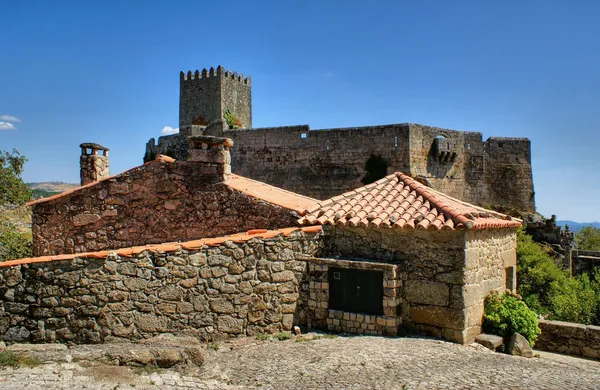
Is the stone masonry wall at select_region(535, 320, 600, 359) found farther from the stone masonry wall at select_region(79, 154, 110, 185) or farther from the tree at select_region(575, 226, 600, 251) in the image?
the tree at select_region(575, 226, 600, 251)

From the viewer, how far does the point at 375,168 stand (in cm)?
2367

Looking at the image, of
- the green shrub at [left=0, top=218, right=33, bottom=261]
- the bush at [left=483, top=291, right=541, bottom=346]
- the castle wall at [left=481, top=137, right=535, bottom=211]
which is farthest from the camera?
the castle wall at [left=481, top=137, right=535, bottom=211]

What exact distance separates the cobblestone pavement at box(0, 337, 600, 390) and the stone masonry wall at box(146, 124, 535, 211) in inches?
666

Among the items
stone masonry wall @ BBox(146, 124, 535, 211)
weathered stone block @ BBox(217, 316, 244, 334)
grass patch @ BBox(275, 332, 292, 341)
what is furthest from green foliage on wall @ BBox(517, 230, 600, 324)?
weathered stone block @ BBox(217, 316, 244, 334)

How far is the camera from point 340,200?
31.8 feet

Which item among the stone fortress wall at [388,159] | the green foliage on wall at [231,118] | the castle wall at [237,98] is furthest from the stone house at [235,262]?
the castle wall at [237,98]

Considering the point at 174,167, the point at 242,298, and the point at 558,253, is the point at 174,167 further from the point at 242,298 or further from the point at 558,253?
the point at 558,253

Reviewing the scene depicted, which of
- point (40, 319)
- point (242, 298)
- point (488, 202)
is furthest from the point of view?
point (488, 202)

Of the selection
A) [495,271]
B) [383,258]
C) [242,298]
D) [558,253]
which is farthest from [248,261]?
[558,253]

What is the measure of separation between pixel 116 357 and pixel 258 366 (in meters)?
1.80

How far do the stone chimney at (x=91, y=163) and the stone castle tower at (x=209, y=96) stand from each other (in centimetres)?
2775

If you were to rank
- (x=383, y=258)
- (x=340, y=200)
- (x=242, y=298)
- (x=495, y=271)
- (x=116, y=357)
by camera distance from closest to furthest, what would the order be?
(x=116, y=357) < (x=242, y=298) < (x=383, y=258) < (x=495, y=271) < (x=340, y=200)

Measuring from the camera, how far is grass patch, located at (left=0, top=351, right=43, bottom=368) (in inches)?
213

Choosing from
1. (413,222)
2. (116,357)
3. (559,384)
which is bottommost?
(559,384)
